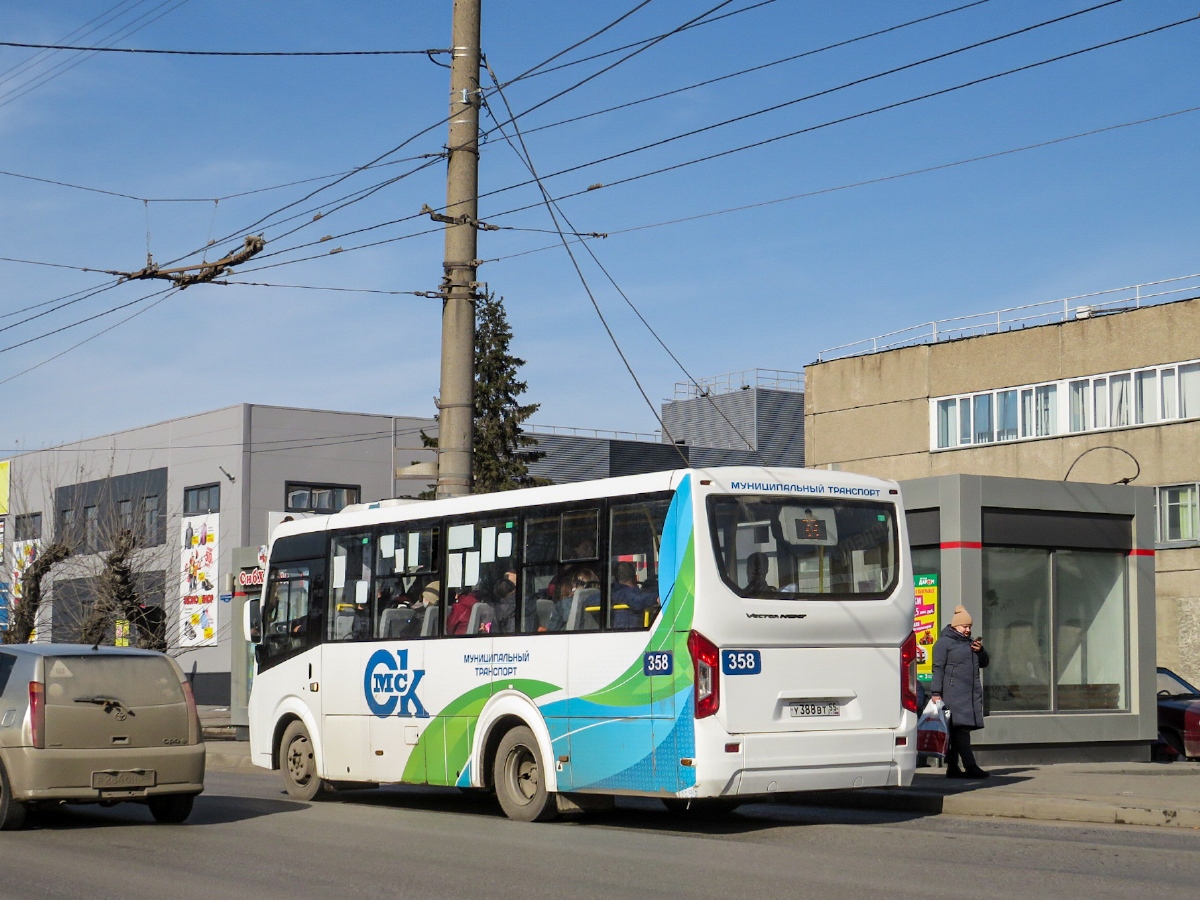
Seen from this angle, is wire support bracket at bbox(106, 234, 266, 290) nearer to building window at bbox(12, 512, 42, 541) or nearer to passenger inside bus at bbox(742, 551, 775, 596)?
passenger inside bus at bbox(742, 551, 775, 596)

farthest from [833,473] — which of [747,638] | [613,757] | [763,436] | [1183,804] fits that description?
[763,436]

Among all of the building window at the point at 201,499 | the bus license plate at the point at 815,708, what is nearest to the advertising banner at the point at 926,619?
the bus license plate at the point at 815,708

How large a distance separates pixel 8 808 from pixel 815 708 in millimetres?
6366

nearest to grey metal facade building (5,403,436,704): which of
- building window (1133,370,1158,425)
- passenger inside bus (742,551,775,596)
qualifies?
building window (1133,370,1158,425)

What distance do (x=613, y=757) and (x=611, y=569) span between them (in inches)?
57.7

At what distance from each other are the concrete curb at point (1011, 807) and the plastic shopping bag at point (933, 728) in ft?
4.90

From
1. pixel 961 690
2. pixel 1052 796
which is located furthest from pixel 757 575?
pixel 961 690

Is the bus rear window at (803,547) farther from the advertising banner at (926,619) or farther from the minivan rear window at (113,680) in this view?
the advertising banner at (926,619)

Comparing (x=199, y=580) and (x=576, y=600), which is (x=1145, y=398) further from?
(x=576, y=600)

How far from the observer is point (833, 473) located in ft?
42.0

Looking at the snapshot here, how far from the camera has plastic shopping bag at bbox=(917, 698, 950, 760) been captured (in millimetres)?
16047

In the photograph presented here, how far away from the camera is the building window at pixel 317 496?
4997 centimetres

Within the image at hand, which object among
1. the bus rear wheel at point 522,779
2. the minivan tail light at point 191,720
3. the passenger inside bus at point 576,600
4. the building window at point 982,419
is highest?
the building window at point 982,419

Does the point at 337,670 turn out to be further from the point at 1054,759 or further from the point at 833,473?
the point at 1054,759
